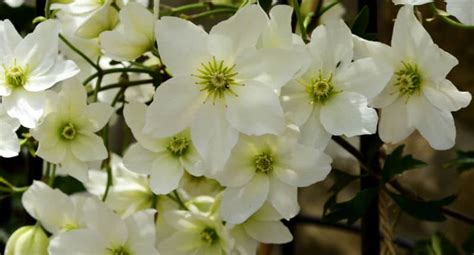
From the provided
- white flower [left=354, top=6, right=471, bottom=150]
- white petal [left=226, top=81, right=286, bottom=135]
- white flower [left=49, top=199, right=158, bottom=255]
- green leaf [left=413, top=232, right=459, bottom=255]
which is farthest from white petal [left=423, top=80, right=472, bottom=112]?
green leaf [left=413, top=232, right=459, bottom=255]

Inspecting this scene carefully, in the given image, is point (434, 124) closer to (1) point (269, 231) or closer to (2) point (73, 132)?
(1) point (269, 231)

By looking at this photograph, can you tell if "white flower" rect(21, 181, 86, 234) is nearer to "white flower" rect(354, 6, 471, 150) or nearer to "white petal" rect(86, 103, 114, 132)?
"white petal" rect(86, 103, 114, 132)

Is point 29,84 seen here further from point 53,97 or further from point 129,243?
point 129,243

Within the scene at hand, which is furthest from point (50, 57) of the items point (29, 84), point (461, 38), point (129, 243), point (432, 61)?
point (461, 38)

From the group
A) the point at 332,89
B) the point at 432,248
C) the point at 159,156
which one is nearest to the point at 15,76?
the point at 159,156

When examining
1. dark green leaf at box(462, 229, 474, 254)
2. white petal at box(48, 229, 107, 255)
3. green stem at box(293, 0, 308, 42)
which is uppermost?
green stem at box(293, 0, 308, 42)

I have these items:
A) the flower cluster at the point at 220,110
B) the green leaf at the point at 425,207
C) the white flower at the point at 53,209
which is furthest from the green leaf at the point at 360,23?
the white flower at the point at 53,209
